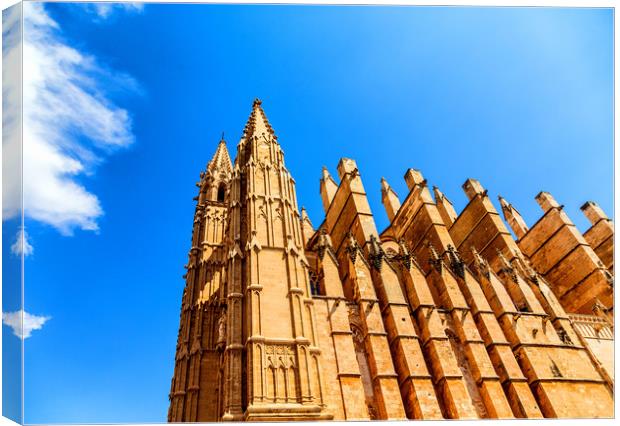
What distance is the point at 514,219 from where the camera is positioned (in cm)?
2623

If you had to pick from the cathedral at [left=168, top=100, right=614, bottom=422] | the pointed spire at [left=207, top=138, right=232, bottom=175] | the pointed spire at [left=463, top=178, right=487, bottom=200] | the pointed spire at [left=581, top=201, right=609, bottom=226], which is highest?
the pointed spire at [left=207, top=138, right=232, bottom=175]

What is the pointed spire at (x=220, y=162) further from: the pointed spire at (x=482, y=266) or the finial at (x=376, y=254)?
the pointed spire at (x=482, y=266)

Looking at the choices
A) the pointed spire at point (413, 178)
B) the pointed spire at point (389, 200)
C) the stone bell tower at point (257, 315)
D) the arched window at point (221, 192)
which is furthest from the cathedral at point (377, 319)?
the arched window at point (221, 192)

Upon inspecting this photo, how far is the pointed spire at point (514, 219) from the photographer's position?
25.5 metres

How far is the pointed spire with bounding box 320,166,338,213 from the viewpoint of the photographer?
26281mm

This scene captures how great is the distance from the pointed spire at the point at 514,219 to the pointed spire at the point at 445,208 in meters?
3.21

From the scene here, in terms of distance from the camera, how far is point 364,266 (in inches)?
637

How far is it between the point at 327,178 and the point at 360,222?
8.51 meters

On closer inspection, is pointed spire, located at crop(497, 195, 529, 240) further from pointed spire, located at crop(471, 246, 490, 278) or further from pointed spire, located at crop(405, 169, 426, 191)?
pointed spire, located at crop(471, 246, 490, 278)

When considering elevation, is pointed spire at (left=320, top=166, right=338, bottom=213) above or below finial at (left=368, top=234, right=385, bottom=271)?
above

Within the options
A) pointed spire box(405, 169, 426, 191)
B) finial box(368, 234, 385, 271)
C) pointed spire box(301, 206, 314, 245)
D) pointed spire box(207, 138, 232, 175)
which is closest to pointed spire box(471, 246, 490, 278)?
finial box(368, 234, 385, 271)

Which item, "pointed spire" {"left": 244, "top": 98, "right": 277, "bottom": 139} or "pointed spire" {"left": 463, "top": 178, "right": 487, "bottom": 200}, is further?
"pointed spire" {"left": 463, "top": 178, "right": 487, "bottom": 200}

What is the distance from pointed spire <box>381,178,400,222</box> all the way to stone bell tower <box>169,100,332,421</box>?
10.1 meters

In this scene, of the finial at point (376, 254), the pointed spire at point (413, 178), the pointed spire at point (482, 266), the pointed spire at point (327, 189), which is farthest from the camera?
the pointed spire at point (327, 189)
